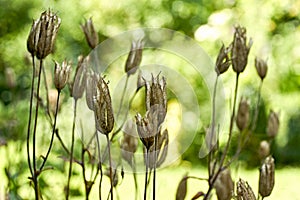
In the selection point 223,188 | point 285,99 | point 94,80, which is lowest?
point 223,188

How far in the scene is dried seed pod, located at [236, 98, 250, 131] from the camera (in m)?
1.14

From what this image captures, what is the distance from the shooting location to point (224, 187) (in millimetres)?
906

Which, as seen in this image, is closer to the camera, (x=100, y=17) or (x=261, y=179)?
(x=261, y=179)

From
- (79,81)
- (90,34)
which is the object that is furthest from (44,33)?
(90,34)

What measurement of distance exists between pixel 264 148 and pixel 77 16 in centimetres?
277

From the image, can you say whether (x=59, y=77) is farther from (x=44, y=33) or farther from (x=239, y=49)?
(x=239, y=49)

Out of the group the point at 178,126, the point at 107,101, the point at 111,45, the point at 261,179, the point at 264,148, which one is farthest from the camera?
the point at 111,45

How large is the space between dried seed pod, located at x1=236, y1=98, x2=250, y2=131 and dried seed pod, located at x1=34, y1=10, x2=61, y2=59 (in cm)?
40

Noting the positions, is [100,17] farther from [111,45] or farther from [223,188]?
[223,188]

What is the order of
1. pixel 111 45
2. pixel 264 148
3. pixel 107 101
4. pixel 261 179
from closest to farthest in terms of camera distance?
pixel 107 101 < pixel 261 179 < pixel 264 148 < pixel 111 45

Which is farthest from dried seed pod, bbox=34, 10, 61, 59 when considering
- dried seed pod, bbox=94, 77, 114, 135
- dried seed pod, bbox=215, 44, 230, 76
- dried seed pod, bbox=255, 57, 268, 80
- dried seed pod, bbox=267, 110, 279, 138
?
dried seed pod, bbox=267, 110, 279, 138

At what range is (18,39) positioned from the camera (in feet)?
12.8

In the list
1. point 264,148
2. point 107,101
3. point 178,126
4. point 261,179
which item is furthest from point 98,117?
point 178,126

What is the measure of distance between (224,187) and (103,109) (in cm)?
24
